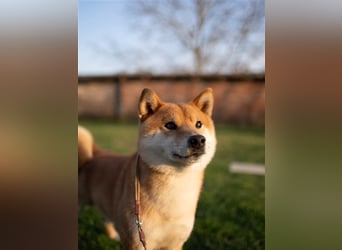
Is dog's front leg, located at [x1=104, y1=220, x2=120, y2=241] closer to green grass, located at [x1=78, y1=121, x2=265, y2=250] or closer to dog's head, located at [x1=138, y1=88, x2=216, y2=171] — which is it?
green grass, located at [x1=78, y1=121, x2=265, y2=250]

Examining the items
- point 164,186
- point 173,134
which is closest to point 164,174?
point 164,186

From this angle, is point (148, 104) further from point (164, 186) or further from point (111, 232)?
point (111, 232)

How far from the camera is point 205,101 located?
1.31m

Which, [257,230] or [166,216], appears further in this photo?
[257,230]

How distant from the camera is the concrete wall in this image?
3973mm

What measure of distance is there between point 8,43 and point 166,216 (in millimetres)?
761

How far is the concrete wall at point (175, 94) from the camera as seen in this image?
3973 millimetres

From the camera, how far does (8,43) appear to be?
3.17 ft

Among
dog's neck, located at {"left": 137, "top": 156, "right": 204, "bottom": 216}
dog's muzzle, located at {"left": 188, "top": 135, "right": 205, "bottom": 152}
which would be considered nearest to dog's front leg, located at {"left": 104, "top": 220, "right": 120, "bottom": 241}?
dog's neck, located at {"left": 137, "top": 156, "right": 204, "bottom": 216}

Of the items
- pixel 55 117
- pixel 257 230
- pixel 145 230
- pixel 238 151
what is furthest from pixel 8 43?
pixel 238 151

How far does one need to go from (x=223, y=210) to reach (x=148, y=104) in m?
1.25

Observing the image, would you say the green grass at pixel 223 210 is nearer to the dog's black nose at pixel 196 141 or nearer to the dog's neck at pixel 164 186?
the dog's neck at pixel 164 186

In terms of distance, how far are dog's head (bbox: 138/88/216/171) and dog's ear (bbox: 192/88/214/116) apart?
1 cm

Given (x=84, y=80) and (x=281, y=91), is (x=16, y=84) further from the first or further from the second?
(x=84, y=80)
